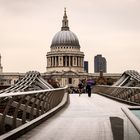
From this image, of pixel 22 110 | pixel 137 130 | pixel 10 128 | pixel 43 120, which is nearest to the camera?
pixel 137 130

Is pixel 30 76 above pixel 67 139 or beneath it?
above

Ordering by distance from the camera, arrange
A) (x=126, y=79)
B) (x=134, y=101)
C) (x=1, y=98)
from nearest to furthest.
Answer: (x=1, y=98), (x=134, y=101), (x=126, y=79)

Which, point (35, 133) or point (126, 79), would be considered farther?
point (126, 79)

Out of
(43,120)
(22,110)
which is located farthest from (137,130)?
(43,120)

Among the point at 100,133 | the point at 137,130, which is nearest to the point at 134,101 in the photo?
the point at 100,133

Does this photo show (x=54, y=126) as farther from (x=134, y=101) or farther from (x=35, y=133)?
(x=134, y=101)

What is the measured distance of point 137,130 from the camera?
26.8 ft

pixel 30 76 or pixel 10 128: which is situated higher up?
pixel 30 76

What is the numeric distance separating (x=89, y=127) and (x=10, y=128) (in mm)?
3822

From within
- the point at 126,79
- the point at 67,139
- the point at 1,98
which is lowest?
the point at 67,139

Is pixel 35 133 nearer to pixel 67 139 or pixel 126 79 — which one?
pixel 67 139

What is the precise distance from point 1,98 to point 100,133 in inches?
152

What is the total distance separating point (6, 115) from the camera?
11.3 m

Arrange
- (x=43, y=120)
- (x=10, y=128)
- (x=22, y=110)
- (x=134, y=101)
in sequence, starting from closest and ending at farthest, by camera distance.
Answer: (x=10, y=128), (x=22, y=110), (x=43, y=120), (x=134, y=101)
